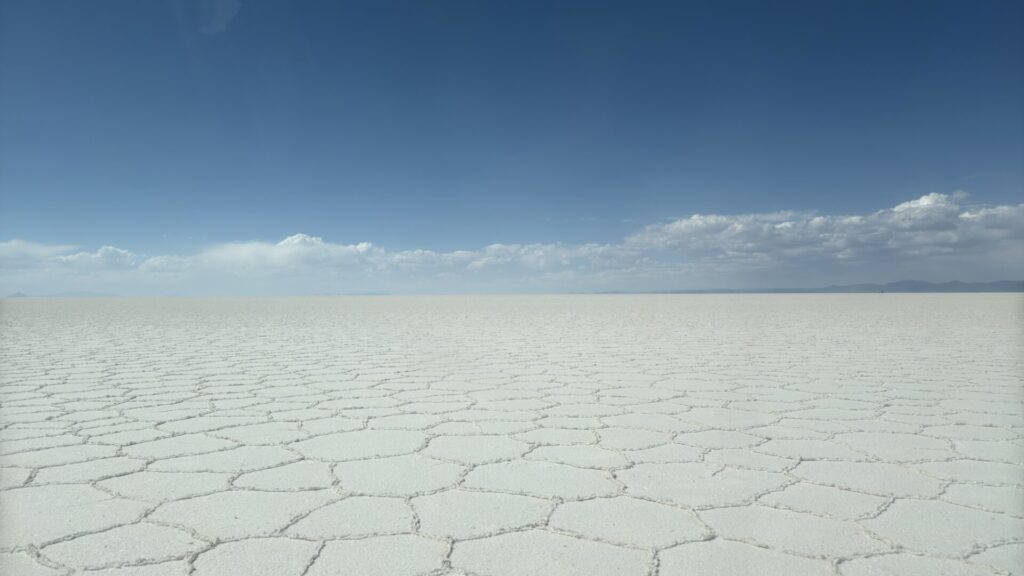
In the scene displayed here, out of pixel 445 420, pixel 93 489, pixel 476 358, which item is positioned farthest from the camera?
pixel 476 358

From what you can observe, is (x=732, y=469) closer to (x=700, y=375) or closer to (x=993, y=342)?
(x=700, y=375)

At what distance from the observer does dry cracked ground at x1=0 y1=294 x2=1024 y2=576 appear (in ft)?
4.28

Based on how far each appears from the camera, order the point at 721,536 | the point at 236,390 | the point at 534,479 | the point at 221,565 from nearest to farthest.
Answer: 1. the point at 221,565
2. the point at 721,536
3. the point at 534,479
4. the point at 236,390

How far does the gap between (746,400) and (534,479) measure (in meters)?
1.59

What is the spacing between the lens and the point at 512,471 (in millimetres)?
1875

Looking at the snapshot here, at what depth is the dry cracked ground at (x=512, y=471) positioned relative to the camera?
4.28ft

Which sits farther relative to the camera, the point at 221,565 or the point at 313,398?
the point at 313,398

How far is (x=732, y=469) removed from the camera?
6.18 feet

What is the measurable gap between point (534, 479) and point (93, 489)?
1179mm

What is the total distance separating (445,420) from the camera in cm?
258

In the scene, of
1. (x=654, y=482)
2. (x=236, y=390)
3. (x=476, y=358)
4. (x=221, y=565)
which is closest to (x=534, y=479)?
(x=654, y=482)

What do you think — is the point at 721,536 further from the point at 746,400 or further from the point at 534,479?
the point at 746,400

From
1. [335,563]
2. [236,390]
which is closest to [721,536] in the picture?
[335,563]

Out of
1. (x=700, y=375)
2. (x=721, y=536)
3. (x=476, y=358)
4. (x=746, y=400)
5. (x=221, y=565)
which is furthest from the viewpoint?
(x=476, y=358)
